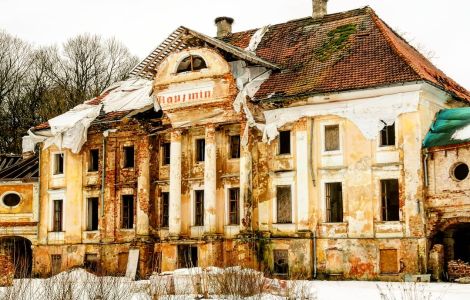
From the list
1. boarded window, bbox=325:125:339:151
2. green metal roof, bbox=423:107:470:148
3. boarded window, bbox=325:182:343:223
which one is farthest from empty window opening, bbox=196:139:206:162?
green metal roof, bbox=423:107:470:148

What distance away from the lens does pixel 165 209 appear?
1308 inches

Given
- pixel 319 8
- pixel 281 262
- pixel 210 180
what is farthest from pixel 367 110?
pixel 319 8

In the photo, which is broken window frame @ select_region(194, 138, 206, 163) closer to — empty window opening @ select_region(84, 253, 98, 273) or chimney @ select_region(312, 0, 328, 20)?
empty window opening @ select_region(84, 253, 98, 273)

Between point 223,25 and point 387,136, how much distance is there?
12564 millimetres

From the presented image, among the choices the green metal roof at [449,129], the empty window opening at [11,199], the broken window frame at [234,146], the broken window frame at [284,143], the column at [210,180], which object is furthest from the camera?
the empty window opening at [11,199]

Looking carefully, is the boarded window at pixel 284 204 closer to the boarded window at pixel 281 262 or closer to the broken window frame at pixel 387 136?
the boarded window at pixel 281 262

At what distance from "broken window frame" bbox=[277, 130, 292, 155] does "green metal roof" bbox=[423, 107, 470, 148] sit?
543 centimetres

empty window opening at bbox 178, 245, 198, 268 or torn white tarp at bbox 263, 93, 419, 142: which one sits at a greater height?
torn white tarp at bbox 263, 93, 419, 142

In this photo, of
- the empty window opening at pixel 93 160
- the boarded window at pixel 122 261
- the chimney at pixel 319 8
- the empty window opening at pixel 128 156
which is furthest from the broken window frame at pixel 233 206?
the chimney at pixel 319 8

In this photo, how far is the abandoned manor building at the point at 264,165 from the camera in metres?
27.0

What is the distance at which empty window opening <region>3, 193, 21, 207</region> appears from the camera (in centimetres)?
3575

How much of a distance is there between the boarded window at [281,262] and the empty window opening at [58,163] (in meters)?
12.1

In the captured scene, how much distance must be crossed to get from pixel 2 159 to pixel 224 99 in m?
A: 16.4

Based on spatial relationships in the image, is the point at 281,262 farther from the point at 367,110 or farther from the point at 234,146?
the point at 367,110
